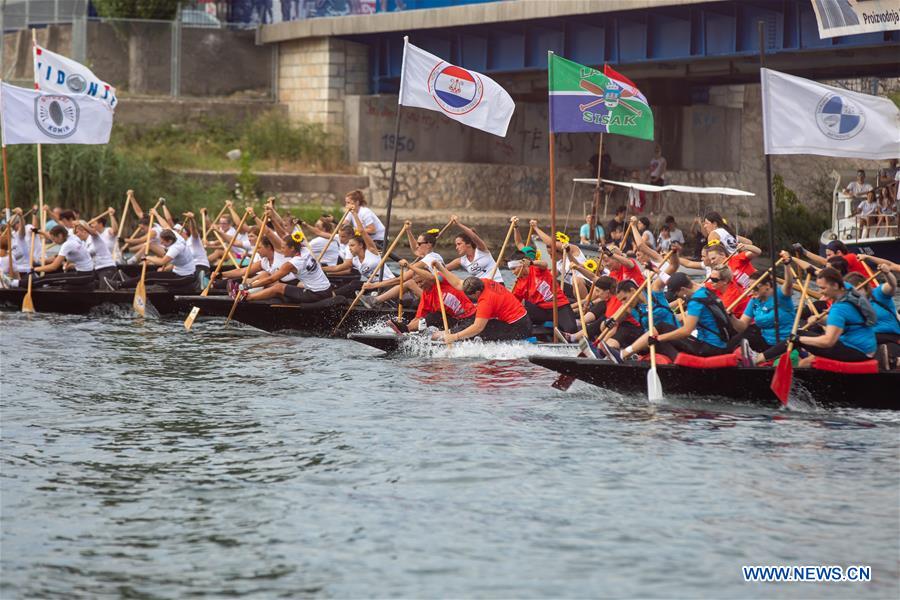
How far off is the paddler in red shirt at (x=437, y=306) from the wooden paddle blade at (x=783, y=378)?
17.4ft

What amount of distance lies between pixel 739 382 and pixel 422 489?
4485 millimetres

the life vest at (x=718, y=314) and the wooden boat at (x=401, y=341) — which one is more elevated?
the life vest at (x=718, y=314)

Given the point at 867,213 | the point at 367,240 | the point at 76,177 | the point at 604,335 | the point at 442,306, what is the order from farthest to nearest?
1. the point at 76,177
2. the point at 867,213
3. the point at 367,240
4. the point at 442,306
5. the point at 604,335

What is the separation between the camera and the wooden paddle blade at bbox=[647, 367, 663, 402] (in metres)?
14.6

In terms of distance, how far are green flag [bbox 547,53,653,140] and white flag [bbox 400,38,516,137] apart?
1.13 meters

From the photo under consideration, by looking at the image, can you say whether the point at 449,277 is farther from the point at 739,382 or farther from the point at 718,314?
the point at 739,382

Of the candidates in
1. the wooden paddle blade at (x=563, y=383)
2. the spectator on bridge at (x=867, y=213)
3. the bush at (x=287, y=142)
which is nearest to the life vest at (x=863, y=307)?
the wooden paddle blade at (x=563, y=383)

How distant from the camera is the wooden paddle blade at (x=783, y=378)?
1400cm

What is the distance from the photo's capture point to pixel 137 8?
141 ft

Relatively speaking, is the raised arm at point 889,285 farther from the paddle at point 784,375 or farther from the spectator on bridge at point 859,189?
→ the spectator on bridge at point 859,189

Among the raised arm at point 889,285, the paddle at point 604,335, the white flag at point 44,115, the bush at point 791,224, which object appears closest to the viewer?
the raised arm at point 889,285

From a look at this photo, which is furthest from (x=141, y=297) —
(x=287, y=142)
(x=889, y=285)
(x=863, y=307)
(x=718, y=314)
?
(x=287, y=142)

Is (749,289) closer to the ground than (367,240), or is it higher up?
closer to the ground

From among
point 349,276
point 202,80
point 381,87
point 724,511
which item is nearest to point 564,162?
point 381,87
